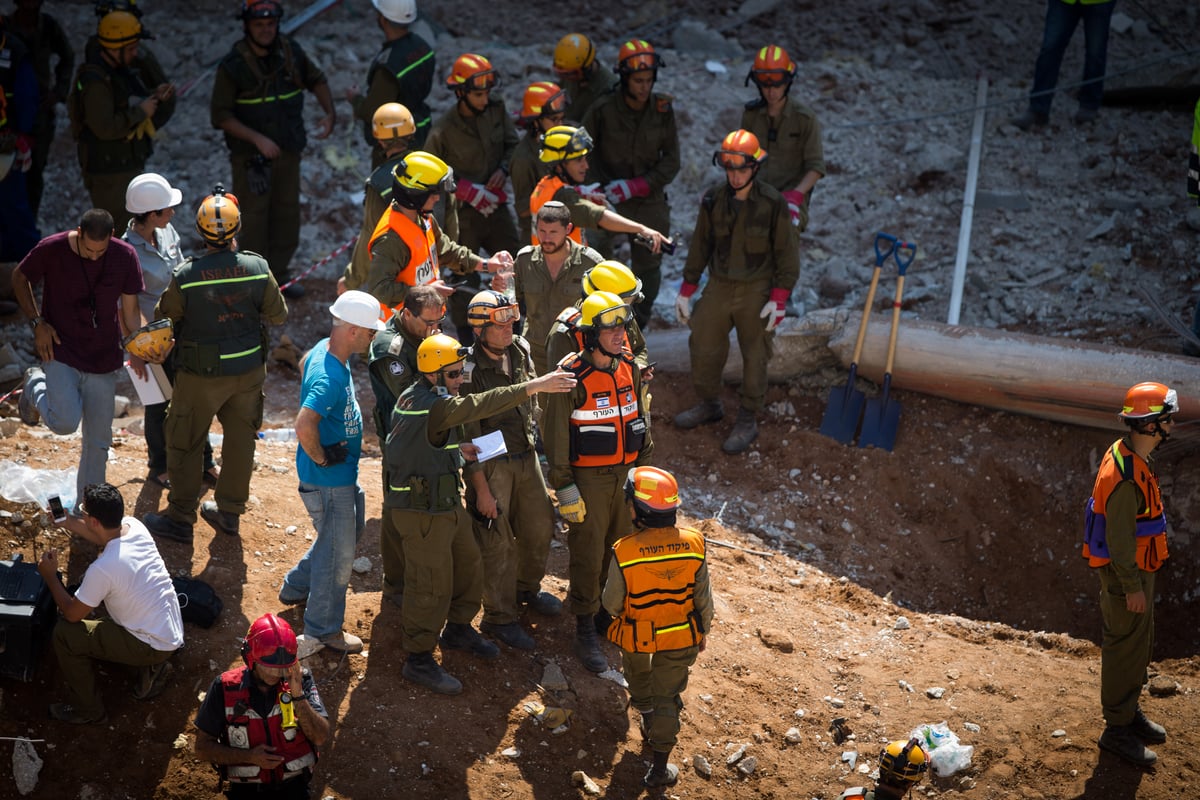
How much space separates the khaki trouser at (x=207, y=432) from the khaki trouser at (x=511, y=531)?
5.14 ft

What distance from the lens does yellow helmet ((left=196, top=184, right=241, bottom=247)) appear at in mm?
6375

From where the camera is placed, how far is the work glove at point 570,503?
6328 mm

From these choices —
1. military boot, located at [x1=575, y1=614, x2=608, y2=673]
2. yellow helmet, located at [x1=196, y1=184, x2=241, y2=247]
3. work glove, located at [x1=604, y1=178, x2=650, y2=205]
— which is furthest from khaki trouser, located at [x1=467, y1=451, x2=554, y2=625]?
work glove, located at [x1=604, y1=178, x2=650, y2=205]

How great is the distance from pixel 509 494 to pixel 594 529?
0.54 metres

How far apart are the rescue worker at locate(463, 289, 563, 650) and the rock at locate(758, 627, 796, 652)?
1499 mm

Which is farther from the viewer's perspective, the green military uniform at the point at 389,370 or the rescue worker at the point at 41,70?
the rescue worker at the point at 41,70

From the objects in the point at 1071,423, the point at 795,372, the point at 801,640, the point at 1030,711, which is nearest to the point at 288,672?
the point at 801,640

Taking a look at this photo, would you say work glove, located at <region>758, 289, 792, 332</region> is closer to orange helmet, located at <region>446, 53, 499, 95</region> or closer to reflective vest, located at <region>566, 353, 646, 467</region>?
reflective vest, located at <region>566, 353, 646, 467</region>

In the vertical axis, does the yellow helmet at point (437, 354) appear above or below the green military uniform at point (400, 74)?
below

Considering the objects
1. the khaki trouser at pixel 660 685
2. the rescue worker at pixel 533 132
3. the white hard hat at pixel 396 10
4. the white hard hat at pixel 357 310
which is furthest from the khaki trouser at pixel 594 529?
the white hard hat at pixel 396 10

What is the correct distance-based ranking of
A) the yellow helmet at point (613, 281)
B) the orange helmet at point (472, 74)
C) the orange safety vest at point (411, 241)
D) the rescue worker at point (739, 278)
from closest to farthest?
the yellow helmet at point (613, 281), the orange safety vest at point (411, 241), the rescue worker at point (739, 278), the orange helmet at point (472, 74)

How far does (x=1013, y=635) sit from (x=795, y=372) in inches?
121

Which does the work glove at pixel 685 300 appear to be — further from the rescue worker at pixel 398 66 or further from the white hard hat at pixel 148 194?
the white hard hat at pixel 148 194

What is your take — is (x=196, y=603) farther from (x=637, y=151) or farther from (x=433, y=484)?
(x=637, y=151)
